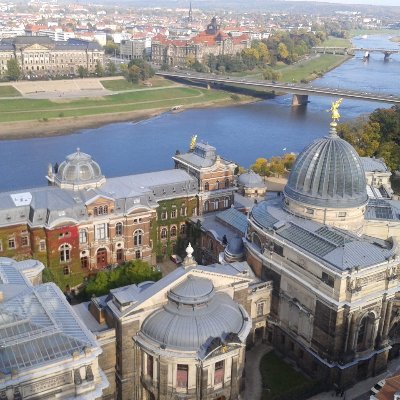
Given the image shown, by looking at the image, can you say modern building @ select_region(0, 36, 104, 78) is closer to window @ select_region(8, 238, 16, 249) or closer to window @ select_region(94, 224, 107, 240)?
window @ select_region(94, 224, 107, 240)

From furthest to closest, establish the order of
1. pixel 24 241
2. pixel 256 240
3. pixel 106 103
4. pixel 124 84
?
1. pixel 124 84
2. pixel 106 103
3. pixel 24 241
4. pixel 256 240

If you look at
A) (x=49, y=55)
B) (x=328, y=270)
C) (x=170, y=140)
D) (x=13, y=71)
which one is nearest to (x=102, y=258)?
(x=328, y=270)

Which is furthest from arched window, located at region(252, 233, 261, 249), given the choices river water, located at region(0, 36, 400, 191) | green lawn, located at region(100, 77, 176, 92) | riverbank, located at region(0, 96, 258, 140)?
green lawn, located at region(100, 77, 176, 92)

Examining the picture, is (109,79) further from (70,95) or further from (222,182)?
(222,182)

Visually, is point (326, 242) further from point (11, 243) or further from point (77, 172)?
point (11, 243)

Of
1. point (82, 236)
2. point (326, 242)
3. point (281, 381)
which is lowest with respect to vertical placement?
point (281, 381)

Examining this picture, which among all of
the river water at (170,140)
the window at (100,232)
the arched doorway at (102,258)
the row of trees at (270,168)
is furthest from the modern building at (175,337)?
the river water at (170,140)

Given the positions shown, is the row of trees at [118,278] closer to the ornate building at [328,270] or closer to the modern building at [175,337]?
the modern building at [175,337]

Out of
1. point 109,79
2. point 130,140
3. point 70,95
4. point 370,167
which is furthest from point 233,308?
point 109,79
